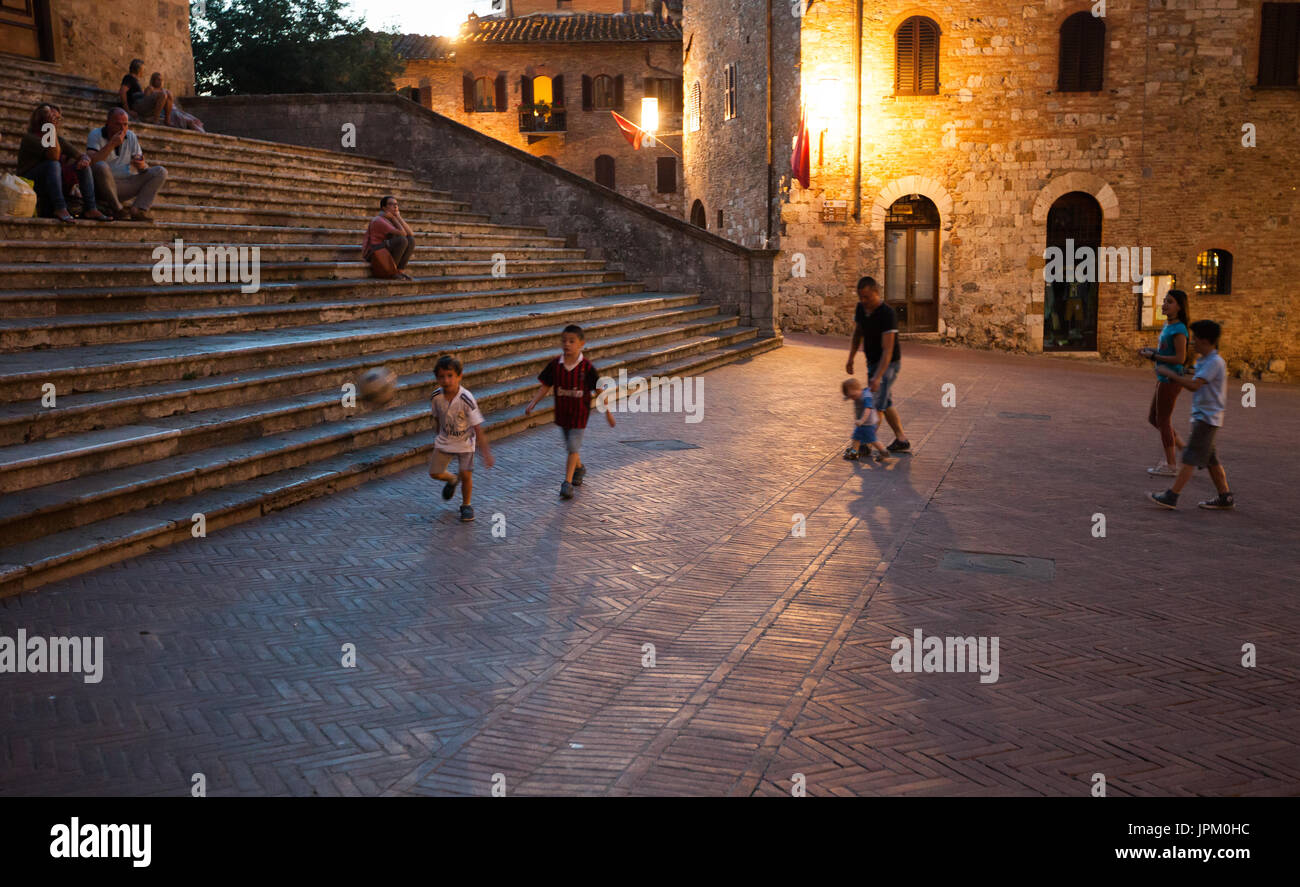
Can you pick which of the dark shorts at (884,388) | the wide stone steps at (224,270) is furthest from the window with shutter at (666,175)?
the dark shorts at (884,388)

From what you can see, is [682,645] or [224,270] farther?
[224,270]

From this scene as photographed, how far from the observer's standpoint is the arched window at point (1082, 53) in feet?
77.0

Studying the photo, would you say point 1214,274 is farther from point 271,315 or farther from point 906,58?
point 271,315

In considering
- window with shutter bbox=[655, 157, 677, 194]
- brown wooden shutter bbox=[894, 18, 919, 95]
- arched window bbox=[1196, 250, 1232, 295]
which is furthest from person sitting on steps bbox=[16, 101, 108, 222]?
window with shutter bbox=[655, 157, 677, 194]

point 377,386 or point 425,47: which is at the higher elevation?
point 425,47

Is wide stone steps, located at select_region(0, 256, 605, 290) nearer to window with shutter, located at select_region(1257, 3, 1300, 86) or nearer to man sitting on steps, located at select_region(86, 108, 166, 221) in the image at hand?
man sitting on steps, located at select_region(86, 108, 166, 221)

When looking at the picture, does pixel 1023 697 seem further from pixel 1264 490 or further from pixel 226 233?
pixel 226 233

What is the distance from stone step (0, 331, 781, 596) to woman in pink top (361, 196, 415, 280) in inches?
175

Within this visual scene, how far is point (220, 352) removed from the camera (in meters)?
9.24

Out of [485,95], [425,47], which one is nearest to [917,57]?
[485,95]

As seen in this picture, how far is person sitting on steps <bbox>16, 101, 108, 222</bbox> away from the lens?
11328 millimetres

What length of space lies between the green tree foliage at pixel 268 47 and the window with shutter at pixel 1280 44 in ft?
71.1

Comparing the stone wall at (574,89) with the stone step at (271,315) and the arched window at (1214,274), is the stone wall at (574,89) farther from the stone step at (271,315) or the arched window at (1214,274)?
the stone step at (271,315)

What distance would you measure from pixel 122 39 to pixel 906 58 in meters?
16.4
